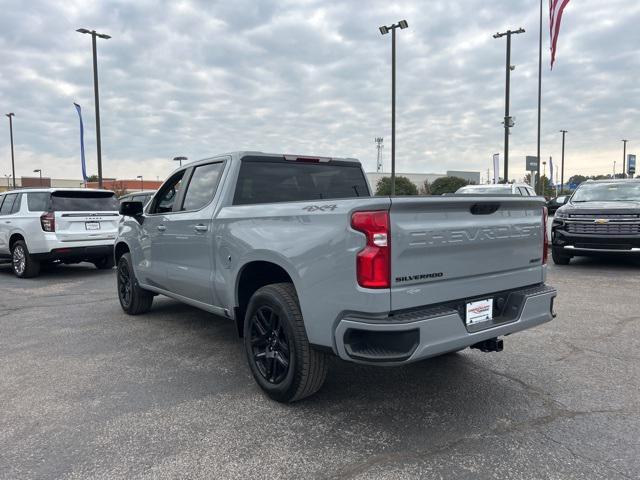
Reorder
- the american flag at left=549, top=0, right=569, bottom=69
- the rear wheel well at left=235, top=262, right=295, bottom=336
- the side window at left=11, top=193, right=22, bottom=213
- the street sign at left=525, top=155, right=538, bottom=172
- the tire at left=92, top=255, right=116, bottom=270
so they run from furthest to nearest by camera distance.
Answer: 1. the street sign at left=525, top=155, right=538, bottom=172
2. the american flag at left=549, top=0, right=569, bottom=69
3. the tire at left=92, top=255, right=116, bottom=270
4. the side window at left=11, top=193, right=22, bottom=213
5. the rear wheel well at left=235, top=262, right=295, bottom=336

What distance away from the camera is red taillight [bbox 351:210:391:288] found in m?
2.85

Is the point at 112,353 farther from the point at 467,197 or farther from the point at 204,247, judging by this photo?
the point at 467,197

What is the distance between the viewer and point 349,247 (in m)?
2.93

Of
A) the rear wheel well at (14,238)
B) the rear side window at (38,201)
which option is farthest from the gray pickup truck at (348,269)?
the rear wheel well at (14,238)

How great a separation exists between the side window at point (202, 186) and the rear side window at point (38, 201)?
20.5 feet

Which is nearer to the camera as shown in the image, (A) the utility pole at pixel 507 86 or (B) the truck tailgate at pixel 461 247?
(B) the truck tailgate at pixel 461 247

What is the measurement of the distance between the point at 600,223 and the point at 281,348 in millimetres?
8541

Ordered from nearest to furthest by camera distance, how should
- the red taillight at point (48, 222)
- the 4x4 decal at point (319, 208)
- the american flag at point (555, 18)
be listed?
1. the 4x4 decal at point (319, 208)
2. the red taillight at point (48, 222)
3. the american flag at point (555, 18)

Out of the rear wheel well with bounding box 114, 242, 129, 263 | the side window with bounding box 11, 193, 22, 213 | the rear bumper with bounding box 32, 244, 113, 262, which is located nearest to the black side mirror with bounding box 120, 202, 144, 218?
the rear wheel well with bounding box 114, 242, 129, 263

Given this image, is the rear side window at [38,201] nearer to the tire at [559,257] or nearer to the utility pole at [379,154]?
the tire at [559,257]

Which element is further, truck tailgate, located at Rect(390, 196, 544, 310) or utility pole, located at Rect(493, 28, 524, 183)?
utility pole, located at Rect(493, 28, 524, 183)

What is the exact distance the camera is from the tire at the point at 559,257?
10.6m

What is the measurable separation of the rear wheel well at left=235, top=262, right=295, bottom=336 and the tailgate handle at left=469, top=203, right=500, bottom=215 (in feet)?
4.75

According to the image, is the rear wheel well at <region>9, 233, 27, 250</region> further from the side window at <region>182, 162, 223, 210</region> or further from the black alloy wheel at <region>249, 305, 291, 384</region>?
the black alloy wheel at <region>249, 305, 291, 384</region>
